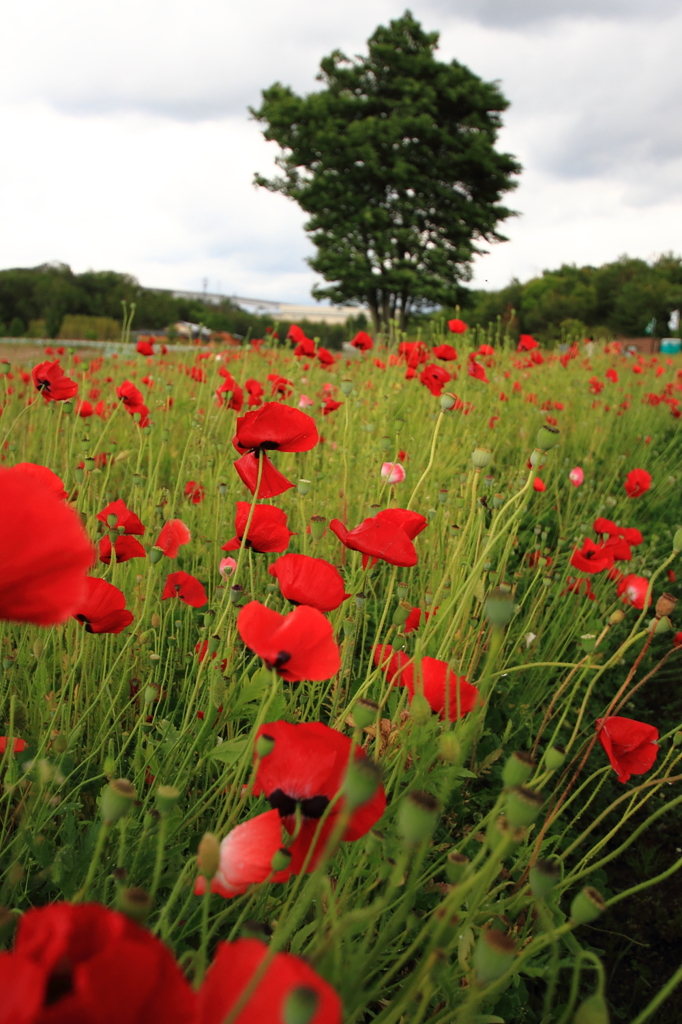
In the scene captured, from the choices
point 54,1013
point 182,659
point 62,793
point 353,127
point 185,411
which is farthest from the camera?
point 353,127

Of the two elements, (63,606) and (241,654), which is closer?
(63,606)

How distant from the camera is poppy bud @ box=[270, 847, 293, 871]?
539mm

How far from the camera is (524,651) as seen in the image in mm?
1900

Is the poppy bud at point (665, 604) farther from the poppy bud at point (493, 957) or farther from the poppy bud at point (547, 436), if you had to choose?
the poppy bud at point (493, 957)

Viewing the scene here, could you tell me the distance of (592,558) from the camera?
1845mm

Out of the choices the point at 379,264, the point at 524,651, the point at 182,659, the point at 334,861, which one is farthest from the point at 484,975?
the point at 379,264

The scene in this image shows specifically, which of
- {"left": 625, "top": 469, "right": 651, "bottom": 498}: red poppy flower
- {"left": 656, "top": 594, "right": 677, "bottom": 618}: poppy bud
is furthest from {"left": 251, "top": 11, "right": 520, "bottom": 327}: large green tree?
{"left": 656, "top": 594, "right": 677, "bottom": 618}: poppy bud

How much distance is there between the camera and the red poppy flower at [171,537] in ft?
4.20

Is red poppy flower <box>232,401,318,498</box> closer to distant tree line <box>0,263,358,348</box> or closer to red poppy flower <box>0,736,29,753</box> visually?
red poppy flower <box>0,736,29,753</box>

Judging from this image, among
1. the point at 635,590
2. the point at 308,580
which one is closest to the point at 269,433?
the point at 308,580

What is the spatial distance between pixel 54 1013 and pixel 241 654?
3.45ft

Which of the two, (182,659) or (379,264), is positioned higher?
(379,264)

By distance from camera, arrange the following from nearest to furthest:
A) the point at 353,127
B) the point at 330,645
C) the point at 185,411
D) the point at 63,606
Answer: the point at 63,606, the point at 330,645, the point at 185,411, the point at 353,127

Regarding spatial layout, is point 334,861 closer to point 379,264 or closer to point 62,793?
point 62,793
